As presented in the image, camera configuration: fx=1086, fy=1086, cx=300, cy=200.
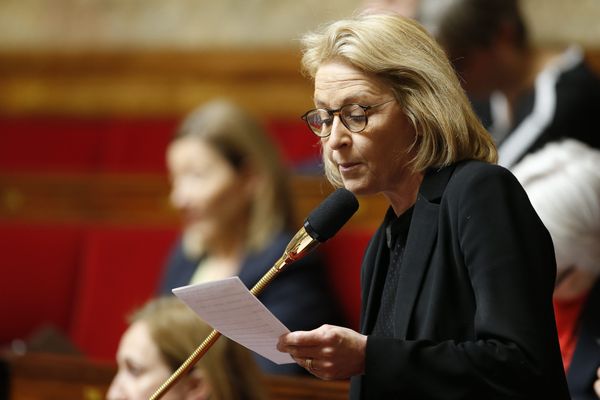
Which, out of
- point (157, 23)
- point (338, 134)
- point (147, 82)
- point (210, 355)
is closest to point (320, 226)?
point (338, 134)

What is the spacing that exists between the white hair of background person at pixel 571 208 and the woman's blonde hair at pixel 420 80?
22.8 inches

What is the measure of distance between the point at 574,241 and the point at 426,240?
0.66 m

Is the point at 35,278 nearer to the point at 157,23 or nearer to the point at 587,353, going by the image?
the point at 157,23

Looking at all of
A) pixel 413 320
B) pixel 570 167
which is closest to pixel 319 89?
pixel 413 320

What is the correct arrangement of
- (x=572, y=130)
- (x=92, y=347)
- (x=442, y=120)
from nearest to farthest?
(x=442, y=120) → (x=572, y=130) → (x=92, y=347)

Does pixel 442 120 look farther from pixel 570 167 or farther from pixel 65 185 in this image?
pixel 65 185

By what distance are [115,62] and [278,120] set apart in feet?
2.51

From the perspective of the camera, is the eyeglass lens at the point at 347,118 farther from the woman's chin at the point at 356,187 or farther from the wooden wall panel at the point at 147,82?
the wooden wall panel at the point at 147,82

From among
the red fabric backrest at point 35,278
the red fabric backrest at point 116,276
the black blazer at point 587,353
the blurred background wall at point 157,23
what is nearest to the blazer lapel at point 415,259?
the black blazer at point 587,353

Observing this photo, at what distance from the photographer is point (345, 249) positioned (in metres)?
2.86

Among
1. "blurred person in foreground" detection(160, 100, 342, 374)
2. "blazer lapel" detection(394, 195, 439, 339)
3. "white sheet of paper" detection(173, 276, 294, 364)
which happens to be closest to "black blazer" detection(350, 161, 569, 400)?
"blazer lapel" detection(394, 195, 439, 339)

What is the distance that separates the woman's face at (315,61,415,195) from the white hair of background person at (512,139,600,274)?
62cm

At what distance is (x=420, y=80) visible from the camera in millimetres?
1217

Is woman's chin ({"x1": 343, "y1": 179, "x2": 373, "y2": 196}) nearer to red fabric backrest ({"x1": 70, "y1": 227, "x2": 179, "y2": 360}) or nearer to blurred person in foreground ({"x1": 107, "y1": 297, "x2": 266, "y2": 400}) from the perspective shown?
blurred person in foreground ({"x1": 107, "y1": 297, "x2": 266, "y2": 400})
